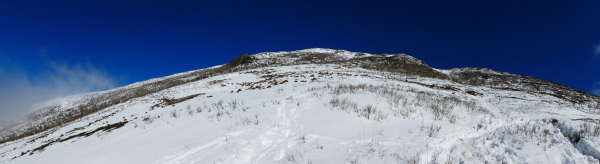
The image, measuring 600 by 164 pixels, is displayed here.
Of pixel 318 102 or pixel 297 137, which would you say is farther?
pixel 318 102

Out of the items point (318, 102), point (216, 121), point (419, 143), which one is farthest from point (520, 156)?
point (216, 121)

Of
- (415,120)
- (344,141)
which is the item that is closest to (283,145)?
(344,141)

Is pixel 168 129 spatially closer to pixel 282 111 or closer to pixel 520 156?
pixel 282 111

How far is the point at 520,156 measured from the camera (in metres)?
3.83

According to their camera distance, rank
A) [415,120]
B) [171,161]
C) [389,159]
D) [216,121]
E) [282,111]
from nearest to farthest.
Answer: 1. [389,159]
2. [171,161]
3. [415,120]
4. [216,121]
5. [282,111]

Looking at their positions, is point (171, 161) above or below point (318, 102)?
below

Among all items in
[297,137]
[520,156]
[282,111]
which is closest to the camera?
[520,156]

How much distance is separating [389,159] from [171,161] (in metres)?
4.79

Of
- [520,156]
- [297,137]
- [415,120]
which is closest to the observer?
[520,156]

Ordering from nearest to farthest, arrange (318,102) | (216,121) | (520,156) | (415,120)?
(520,156), (415,120), (216,121), (318,102)

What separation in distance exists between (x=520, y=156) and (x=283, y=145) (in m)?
4.50

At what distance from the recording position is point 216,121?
8398mm

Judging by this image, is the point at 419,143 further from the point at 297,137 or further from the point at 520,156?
the point at 297,137

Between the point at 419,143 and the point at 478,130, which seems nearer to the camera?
the point at 419,143
